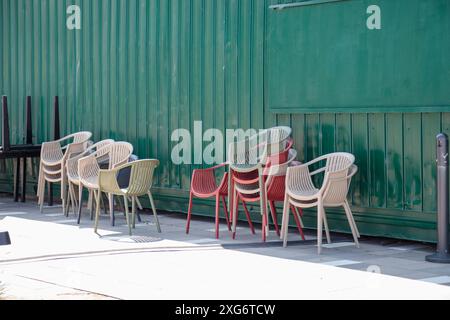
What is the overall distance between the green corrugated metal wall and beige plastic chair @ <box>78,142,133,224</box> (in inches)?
22.0

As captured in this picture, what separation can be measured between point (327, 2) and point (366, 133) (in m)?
1.35

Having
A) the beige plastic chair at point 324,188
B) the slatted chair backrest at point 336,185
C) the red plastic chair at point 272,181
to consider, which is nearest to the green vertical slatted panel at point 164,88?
the red plastic chair at point 272,181

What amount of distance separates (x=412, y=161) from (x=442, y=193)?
34.9 inches

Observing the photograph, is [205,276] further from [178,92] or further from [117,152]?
[178,92]

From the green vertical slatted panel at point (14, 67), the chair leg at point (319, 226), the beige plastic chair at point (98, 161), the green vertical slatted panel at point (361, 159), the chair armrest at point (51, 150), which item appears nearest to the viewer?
the chair leg at point (319, 226)

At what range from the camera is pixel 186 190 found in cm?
1065

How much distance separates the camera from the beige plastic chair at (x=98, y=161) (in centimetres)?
991

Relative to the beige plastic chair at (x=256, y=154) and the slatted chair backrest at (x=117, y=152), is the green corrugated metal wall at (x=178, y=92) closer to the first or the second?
the beige plastic chair at (x=256, y=154)

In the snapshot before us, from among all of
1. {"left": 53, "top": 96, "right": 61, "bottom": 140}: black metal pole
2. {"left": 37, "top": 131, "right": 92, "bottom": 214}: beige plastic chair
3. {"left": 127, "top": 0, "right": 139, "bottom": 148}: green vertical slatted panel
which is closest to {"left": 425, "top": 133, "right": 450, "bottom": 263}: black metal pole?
{"left": 127, "top": 0, "right": 139, "bottom": 148}: green vertical slatted panel

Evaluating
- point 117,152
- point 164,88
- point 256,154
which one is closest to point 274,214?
point 256,154

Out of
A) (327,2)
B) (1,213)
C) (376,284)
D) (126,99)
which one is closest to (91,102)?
(126,99)

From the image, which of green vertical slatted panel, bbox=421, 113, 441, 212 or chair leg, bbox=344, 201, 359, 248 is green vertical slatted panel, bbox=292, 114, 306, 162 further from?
green vertical slatted panel, bbox=421, 113, 441, 212

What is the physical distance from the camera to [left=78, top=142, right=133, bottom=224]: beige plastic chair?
32.5ft

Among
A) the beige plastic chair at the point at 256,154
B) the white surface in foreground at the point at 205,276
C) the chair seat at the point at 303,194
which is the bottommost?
the white surface in foreground at the point at 205,276
